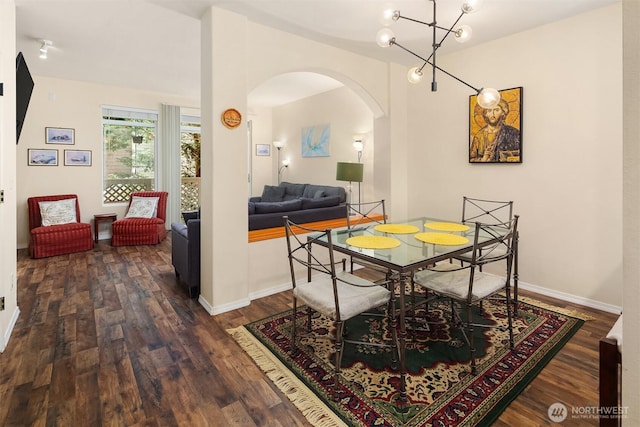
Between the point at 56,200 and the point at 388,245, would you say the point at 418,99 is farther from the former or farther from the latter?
the point at 56,200

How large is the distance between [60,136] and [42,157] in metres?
0.43

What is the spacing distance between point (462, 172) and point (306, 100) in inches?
145

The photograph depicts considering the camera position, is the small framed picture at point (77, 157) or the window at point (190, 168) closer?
the small framed picture at point (77, 157)

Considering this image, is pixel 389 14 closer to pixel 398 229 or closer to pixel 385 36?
pixel 385 36

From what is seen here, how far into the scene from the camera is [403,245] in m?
2.26

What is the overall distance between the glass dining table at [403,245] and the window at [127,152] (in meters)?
5.17

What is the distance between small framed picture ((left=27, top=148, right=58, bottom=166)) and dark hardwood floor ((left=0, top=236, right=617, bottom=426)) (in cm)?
287

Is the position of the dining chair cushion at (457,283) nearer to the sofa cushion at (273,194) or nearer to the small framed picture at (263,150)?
the sofa cushion at (273,194)

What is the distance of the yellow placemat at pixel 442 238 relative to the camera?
2.27 metres

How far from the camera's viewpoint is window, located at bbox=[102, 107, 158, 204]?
19.2 feet

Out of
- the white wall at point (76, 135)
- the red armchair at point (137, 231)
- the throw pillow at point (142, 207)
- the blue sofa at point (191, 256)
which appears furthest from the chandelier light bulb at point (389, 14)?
the white wall at point (76, 135)

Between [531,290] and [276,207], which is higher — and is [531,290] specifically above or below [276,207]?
below

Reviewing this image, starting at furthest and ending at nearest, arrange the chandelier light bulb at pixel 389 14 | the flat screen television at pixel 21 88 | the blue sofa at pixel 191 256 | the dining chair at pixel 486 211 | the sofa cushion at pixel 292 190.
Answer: the sofa cushion at pixel 292 190 < the dining chair at pixel 486 211 < the blue sofa at pixel 191 256 < the flat screen television at pixel 21 88 < the chandelier light bulb at pixel 389 14

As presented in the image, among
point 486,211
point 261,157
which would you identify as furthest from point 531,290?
point 261,157
